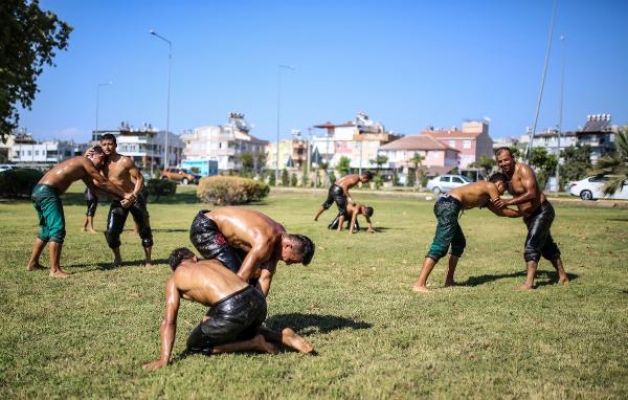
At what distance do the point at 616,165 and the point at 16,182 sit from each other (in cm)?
2634

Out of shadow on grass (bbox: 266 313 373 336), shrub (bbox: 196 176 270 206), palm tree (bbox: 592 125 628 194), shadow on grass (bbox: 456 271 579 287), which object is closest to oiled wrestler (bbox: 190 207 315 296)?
shadow on grass (bbox: 266 313 373 336)

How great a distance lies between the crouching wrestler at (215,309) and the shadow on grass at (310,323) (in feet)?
2.98

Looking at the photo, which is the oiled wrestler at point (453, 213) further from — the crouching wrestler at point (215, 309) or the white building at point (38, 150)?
the white building at point (38, 150)

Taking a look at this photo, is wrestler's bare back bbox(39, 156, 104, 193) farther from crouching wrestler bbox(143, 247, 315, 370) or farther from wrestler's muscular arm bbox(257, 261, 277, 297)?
crouching wrestler bbox(143, 247, 315, 370)

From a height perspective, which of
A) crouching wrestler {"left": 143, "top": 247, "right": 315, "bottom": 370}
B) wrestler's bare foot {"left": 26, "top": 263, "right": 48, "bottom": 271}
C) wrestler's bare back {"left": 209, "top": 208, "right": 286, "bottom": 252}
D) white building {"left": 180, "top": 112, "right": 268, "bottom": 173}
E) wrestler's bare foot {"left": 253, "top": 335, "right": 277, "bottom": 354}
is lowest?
wrestler's bare foot {"left": 26, "top": 263, "right": 48, "bottom": 271}

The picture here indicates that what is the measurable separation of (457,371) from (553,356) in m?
1.04

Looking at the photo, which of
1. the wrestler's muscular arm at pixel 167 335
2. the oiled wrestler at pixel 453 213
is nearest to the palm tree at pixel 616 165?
the oiled wrestler at pixel 453 213

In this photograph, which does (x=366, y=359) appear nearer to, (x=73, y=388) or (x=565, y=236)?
(x=73, y=388)

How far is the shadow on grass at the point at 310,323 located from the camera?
5754 mm

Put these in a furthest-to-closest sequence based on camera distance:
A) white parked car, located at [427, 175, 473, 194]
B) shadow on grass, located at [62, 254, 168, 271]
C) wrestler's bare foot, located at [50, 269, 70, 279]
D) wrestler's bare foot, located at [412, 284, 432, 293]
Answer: white parked car, located at [427, 175, 473, 194], shadow on grass, located at [62, 254, 168, 271], wrestler's bare foot, located at [50, 269, 70, 279], wrestler's bare foot, located at [412, 284, 432, 293]

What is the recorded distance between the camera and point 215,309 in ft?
15.0

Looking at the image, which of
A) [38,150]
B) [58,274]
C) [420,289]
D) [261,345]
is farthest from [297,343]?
[38,150]

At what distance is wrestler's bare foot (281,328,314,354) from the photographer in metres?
4.85

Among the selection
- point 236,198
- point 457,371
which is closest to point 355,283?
point 457,371
